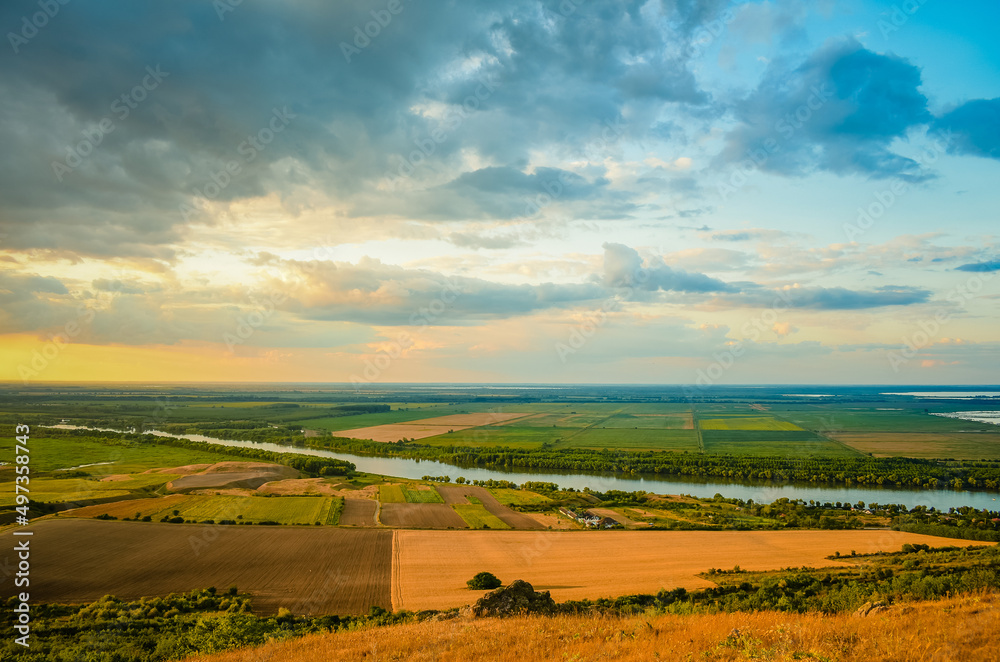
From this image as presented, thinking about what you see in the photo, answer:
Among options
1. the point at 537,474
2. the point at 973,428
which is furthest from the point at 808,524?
the point at 973,428

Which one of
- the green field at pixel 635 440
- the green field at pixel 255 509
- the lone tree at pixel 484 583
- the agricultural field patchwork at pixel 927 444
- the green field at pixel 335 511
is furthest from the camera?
the green field at pixel 635 440

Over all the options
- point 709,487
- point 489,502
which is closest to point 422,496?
point 489,502

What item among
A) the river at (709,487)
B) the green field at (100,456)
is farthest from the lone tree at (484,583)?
the green field at (100,456)

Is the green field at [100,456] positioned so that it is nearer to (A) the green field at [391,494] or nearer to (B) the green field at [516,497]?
(A) the green field at [391,494]

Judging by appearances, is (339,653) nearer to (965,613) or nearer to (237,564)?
(965,613)

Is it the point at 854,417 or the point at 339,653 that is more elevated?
the point at 339,653

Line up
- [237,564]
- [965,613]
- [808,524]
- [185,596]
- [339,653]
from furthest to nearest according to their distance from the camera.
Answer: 1. [808,524]
2. [237,564]
3. [185,596]
4. [339,653]
5. [965,613]

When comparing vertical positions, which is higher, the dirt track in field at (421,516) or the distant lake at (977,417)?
the dirt track in field at (421,516)
